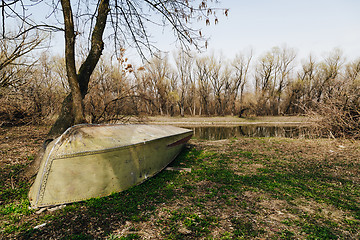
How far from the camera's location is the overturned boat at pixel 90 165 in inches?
112

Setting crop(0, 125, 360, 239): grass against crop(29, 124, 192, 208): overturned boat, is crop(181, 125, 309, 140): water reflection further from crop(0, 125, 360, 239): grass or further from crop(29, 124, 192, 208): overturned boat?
crop(29, 124, 192, 208): overturned boat

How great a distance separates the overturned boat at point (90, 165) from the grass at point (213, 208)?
172mm

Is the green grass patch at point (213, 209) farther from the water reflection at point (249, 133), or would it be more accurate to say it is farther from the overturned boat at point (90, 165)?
the water reflection at point (249, 133)

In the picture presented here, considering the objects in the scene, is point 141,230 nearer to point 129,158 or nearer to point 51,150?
point 129,158

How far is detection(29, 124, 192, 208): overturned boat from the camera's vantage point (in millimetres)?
2840

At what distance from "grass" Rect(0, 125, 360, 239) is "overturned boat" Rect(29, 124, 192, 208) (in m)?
0.17

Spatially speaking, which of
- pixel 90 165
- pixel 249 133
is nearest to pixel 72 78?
pixel 90 165

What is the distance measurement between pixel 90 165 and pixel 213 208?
2.15m

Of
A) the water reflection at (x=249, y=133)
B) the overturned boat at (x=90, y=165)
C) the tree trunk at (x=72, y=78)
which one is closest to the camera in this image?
the overturned boat at (x=90, y=165)

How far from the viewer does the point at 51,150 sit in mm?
2961

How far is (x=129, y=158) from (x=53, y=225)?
1.48 m

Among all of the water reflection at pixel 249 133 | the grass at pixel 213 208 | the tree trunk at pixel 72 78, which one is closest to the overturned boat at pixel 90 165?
the grass at pixel 213 208

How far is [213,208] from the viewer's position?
9.38 ft

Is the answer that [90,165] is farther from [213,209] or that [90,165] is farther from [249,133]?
[249,133]
